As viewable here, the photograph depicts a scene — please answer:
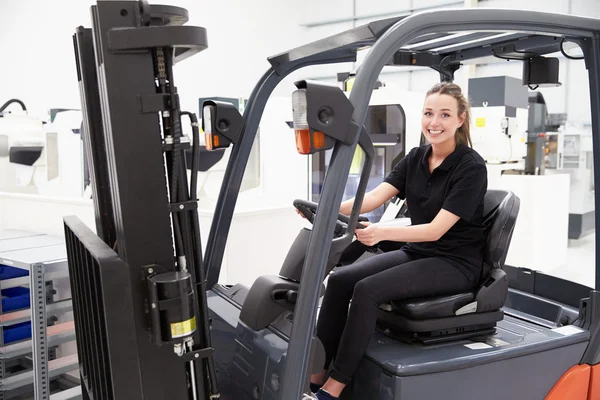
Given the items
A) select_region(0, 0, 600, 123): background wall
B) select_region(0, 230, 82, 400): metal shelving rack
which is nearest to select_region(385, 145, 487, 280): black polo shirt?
select_region(0, 230, 82, 400): metal shelving rack

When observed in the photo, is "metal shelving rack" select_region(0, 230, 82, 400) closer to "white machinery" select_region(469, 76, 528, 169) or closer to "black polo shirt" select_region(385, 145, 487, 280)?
"black polo shirt" select_region(385, 145, 487, 280)

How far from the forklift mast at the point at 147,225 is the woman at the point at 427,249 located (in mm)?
711

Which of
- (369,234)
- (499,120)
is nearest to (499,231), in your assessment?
(369,234)

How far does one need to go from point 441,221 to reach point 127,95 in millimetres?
1418

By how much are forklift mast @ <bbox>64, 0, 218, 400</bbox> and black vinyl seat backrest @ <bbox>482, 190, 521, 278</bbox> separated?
146cm

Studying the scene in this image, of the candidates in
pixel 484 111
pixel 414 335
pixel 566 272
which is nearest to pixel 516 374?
pixel 414 335

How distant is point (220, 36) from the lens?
14961 mm

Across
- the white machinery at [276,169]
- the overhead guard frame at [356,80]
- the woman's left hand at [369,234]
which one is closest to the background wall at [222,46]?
the white machinery at [276,169]

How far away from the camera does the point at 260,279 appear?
2.47 meters

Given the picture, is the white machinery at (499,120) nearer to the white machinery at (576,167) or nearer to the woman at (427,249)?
the white machinery at (576,167)

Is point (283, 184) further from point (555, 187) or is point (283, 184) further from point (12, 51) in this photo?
point (12, 51)

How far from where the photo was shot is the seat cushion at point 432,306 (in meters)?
2.53

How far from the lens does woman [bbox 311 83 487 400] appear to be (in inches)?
98.0

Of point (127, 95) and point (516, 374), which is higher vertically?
point (127, 95)
